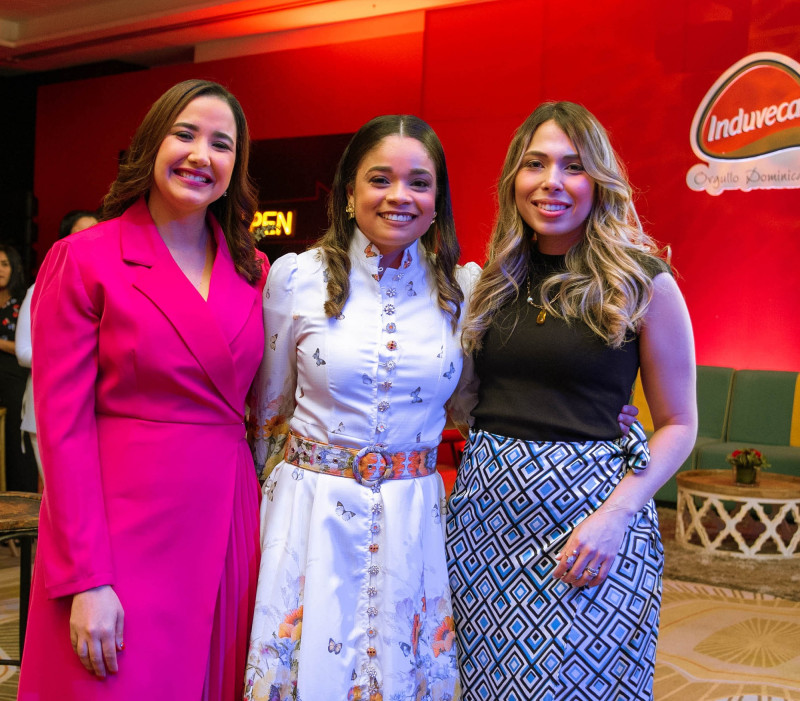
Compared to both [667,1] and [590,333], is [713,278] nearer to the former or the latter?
[667,1]

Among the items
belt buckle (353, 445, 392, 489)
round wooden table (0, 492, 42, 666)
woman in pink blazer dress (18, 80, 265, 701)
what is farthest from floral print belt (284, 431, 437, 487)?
round wooden table (0, 492, 42, 666)

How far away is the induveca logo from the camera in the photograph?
5.90 m

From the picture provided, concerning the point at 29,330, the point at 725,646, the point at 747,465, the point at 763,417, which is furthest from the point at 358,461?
the point at 763,417

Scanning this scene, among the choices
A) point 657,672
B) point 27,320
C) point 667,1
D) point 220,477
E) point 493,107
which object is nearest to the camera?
point 220,477

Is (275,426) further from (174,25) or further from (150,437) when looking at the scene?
(174,25)

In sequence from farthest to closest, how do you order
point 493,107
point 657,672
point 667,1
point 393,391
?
point 493,107 < point 667,1 < point 657,672 < point 393,391

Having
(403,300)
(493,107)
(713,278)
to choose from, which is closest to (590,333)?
(403,300)

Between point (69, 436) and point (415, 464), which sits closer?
point (69, 436)

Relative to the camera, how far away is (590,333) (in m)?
1.76

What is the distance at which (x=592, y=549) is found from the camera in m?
1.63

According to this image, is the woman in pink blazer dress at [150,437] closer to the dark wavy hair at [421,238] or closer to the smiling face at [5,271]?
the dark wavy hair at [421,238]

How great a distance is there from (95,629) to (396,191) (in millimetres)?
976

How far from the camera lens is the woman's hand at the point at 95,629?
1436 millimetres

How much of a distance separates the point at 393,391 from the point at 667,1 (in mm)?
5392
